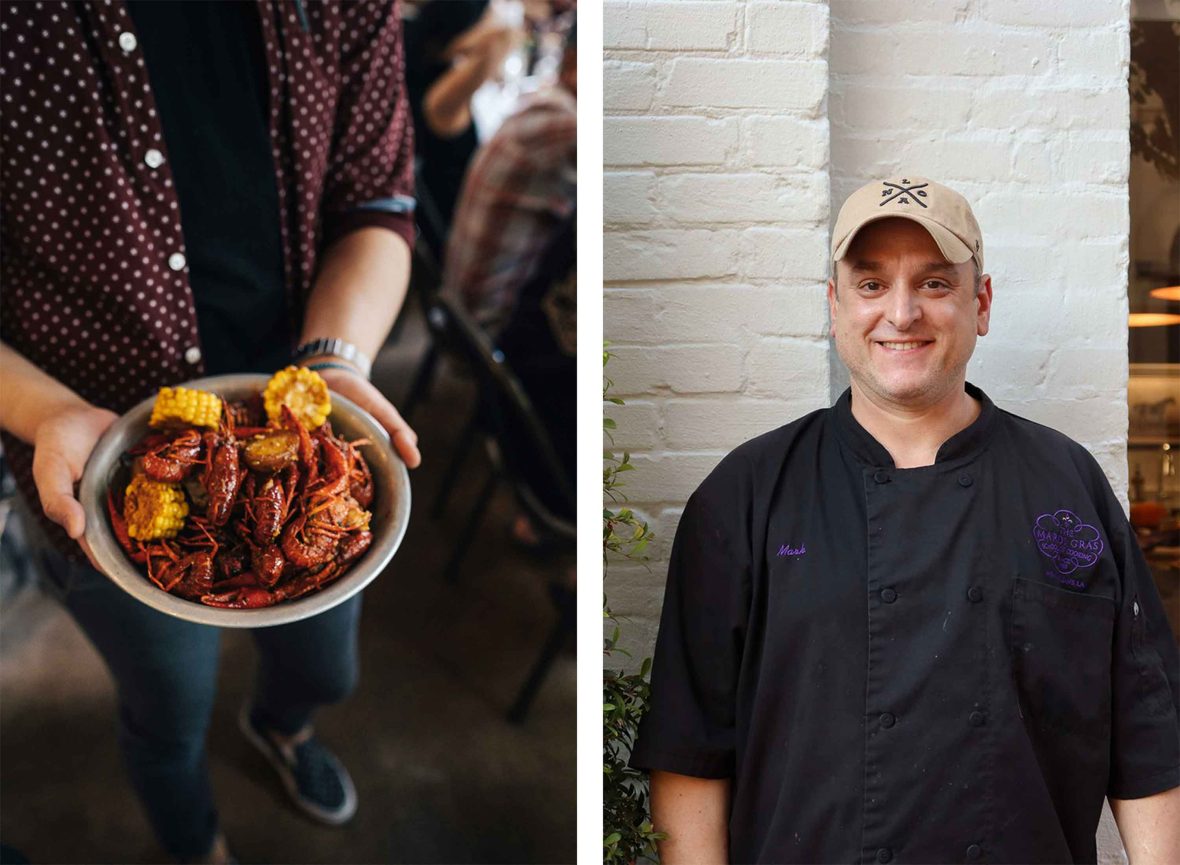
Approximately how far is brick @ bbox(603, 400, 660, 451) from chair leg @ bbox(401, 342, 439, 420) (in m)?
0.33

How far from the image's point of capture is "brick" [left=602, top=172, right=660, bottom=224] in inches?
74.5

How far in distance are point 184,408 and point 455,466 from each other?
414mm

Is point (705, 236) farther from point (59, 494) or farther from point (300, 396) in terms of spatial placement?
point (59, 494)

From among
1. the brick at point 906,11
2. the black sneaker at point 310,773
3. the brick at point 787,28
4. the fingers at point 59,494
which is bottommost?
the black sneaker at point 310,773

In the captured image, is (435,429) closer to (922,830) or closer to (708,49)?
(708,49)

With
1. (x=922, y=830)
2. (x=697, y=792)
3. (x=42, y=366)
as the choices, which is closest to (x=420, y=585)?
(x=697, y=792)

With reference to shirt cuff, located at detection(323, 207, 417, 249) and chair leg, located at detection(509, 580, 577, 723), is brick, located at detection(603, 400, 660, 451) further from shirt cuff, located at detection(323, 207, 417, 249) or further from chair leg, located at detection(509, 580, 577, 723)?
shirt cuff, located at detection(323, 207, 417, 249)

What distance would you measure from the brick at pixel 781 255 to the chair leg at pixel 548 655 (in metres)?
0.63

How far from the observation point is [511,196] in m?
1.77

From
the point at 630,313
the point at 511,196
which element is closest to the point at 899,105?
the point at 630,313

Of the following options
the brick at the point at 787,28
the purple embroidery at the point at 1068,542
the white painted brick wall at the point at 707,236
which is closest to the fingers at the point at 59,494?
the white painted brick wall at the point at 707,236

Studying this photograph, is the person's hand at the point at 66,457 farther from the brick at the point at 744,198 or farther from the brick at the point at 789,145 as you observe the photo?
the brick at the point at 789,145

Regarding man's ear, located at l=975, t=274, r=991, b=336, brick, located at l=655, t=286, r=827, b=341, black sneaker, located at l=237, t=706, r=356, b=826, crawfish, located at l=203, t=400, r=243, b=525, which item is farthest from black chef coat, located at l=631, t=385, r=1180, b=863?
crawfish, located at l=203, t=400, r=243, b=525

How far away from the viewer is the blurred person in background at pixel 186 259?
1661mm
